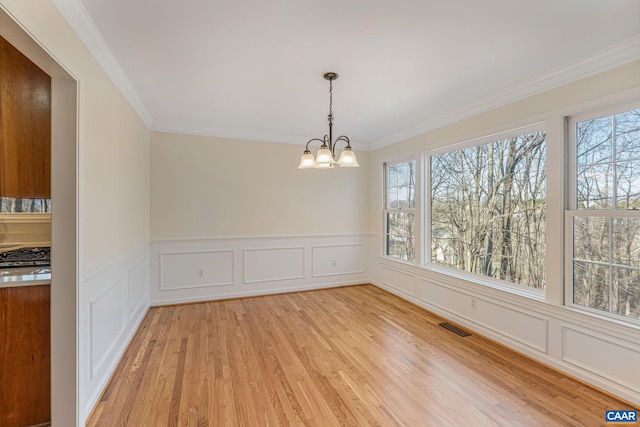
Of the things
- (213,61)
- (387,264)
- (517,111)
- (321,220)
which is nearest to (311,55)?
(213,61)

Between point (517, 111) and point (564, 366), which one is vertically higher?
point (517, 111)

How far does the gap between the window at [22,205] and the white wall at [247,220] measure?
1557mm

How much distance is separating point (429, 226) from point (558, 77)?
2105 millimetres

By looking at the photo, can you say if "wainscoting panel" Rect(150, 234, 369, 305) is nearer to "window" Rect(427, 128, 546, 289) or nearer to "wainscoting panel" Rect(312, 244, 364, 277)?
"wainscoting panel" Rect(312, 244, 364, 277)

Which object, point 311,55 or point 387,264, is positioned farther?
point 387,264

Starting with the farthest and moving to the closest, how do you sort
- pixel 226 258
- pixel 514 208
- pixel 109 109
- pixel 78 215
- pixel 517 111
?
pixel 226 258 → pixel 514 208 → pixel 517 111 → pixel 109 109 → pixel 78 215

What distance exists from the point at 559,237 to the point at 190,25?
3293mm

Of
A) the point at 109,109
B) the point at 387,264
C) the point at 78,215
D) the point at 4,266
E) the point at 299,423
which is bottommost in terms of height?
the point at 299,423

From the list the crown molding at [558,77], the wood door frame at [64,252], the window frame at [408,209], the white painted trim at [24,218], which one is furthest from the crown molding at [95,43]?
the window frame at [408,209]

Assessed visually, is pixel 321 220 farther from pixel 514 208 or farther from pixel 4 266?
pixel 4 266

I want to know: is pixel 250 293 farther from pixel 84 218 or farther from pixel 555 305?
pixel 555 305

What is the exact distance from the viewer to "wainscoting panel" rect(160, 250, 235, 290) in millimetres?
3961

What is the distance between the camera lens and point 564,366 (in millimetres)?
2350

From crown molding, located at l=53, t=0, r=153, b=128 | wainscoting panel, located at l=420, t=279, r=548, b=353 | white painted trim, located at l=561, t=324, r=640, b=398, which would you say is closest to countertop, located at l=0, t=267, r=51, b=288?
crown molding, located at l=53, t=0, r=153, b=128
